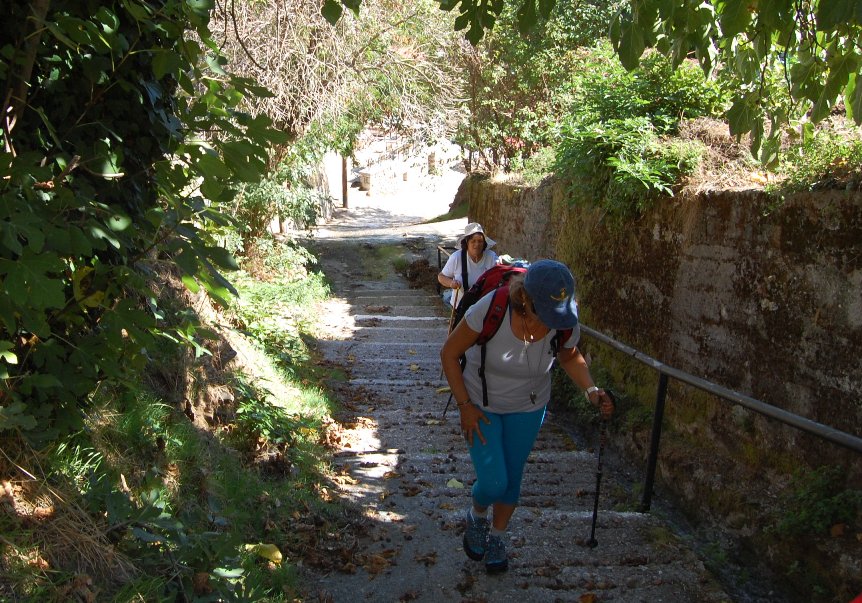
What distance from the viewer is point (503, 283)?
13.3 feet

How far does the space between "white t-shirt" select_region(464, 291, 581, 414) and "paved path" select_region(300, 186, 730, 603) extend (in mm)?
890

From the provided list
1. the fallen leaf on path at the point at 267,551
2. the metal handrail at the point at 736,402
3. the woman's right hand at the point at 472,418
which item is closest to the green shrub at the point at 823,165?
the metal handrail at the point at 736,402

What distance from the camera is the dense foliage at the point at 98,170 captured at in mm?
2471

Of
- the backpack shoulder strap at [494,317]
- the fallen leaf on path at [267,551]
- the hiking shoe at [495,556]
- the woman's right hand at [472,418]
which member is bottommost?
the hiking shoe at [495,556]

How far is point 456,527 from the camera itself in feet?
15.3

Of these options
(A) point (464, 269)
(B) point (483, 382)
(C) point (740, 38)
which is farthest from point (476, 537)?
(A) point (464, 269)

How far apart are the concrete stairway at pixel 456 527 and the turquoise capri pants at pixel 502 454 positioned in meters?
0.44

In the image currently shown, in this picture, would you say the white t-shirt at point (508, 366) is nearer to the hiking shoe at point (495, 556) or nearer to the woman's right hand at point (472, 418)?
the woman's right hand at point (472, 418)

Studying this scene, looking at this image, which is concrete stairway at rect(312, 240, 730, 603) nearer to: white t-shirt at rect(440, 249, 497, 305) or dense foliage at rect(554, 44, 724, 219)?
white t-shirt at rect(440, 249, 497, 305)

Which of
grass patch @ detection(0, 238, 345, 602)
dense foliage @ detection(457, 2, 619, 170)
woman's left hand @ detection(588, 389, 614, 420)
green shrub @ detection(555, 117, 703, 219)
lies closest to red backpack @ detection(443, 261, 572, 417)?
woman's left hand @ detection(588, 389, 614, 420)

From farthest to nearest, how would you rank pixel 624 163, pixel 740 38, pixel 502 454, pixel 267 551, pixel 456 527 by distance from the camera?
pixel 624 163 → pixel 456 527 → pixel 740 38 → pixel 502 454 → pixel 267 551

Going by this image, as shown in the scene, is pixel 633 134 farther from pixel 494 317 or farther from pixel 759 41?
pixel 494 317

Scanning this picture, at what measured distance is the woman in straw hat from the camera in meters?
7.04

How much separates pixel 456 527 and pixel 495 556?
654 mm
